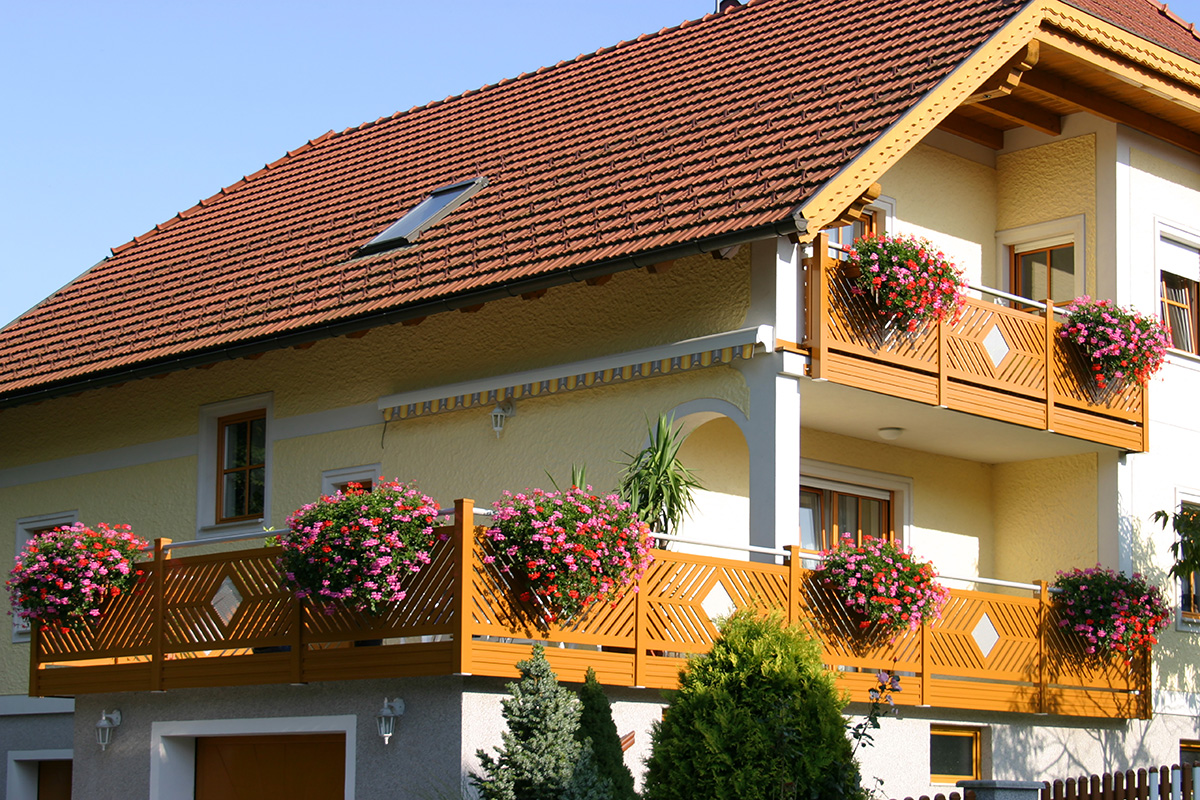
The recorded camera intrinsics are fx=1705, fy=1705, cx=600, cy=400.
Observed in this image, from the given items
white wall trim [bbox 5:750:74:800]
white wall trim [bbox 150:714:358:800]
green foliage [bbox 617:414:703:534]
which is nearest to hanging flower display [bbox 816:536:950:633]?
green foliage [bbox 617:414:703:534]

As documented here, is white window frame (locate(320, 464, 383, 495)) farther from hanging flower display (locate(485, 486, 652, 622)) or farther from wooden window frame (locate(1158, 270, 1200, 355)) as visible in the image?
wooden window frame (locate(1158, 270, 1200, 355))

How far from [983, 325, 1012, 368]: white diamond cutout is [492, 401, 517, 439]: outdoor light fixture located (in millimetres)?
4548

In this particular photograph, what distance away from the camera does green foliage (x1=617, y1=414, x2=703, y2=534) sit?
1402cm

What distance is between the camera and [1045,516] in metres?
18.6

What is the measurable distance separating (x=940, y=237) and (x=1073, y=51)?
2474 millimetres

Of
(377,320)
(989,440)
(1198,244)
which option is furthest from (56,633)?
(1198,244)

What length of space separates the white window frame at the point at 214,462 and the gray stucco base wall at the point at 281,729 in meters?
3.38

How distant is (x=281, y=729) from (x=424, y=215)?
6.34 m

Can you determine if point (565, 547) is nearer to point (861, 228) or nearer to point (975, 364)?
point (975, 364)

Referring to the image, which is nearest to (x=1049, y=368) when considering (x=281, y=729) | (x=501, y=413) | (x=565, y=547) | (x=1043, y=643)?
(x=1043, y=643)

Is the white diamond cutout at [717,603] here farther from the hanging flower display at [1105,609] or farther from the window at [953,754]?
the hanging flower display at [1105,609]

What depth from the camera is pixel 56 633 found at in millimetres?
15602

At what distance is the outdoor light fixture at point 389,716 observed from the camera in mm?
12898

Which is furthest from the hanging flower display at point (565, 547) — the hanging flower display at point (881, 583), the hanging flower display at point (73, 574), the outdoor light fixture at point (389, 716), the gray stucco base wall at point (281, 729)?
the hanging flower display at point (73, 574)
